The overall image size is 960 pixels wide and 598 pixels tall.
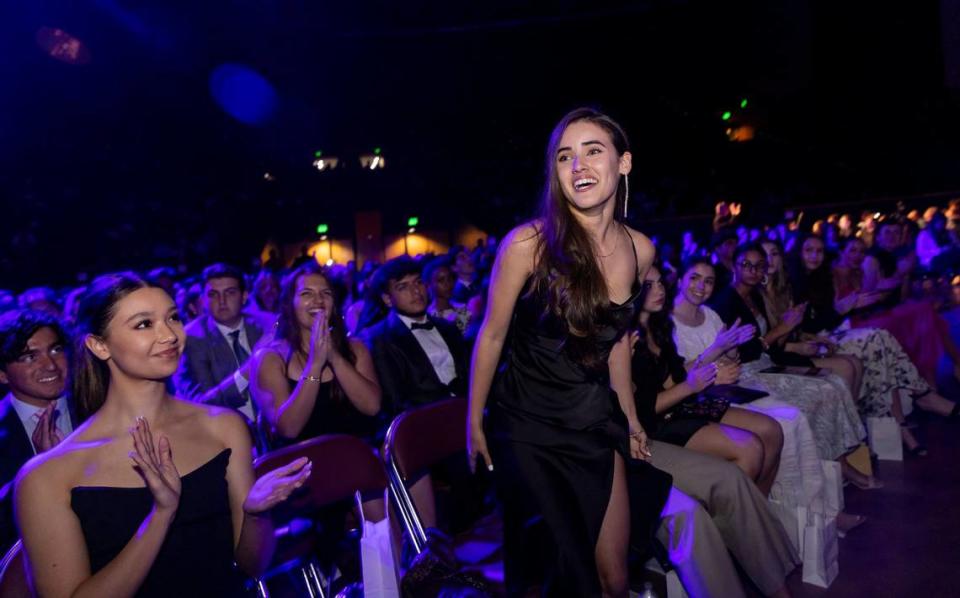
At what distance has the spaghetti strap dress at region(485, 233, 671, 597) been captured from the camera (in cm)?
199

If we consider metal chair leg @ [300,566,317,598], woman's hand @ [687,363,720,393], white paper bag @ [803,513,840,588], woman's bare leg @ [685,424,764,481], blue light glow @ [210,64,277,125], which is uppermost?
blue light glow @ [210,64,277,125]

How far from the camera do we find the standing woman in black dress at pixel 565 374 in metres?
2.01

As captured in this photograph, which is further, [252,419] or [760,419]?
[252,419]

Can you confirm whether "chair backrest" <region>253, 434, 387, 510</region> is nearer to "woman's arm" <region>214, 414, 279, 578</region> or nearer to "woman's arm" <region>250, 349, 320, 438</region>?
"woman's arm" <region>214, 414, 279, 578</region>

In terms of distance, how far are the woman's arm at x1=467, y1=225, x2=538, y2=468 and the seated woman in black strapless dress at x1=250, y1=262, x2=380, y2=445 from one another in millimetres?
1146

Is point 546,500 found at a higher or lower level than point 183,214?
lower

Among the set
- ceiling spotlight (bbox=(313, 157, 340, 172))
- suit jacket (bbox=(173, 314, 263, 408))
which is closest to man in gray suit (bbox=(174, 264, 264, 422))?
suit jacket (bbox=(173, 314, 263, 408))

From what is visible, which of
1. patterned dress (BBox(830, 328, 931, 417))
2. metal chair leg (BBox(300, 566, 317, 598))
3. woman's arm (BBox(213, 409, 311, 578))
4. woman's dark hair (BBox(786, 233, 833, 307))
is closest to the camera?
woman's arm (BBox(213, 409, 311, 578))

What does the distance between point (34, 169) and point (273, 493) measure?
12.4 m

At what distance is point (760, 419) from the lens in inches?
136

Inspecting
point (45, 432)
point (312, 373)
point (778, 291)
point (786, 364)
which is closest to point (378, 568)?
point (312, 373)

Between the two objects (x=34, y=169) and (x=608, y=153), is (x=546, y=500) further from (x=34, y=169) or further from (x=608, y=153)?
(x=34, y=169)

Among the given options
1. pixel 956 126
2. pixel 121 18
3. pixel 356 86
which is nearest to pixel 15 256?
pixel 121 18

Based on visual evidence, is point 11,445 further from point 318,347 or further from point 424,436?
point 424,436
